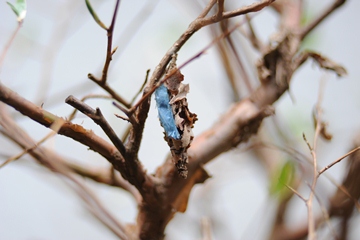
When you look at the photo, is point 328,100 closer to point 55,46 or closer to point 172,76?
point 55,46

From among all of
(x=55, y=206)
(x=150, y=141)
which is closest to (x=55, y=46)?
(x=150, y=141)

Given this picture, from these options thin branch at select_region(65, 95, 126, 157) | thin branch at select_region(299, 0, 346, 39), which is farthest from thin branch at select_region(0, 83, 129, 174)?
thin branch at select_region(299, 0, 346, 39)

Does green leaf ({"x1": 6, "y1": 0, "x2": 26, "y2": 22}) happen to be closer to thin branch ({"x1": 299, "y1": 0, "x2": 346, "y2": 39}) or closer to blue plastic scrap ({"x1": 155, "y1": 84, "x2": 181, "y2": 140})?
blue plastic scrap ({"x1": 155, "y1": 84, "x2": 181, "y2": 140})

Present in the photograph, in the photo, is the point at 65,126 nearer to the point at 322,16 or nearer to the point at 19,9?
the point at 19,9

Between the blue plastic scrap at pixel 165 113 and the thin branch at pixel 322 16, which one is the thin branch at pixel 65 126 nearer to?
the blue plastic scrap at pixel 165 113

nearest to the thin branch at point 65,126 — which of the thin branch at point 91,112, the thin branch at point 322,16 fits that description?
the thin branch at point 91,112

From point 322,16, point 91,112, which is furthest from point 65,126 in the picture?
point 322,16
